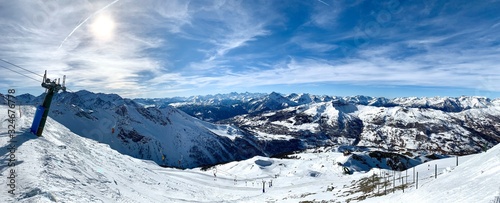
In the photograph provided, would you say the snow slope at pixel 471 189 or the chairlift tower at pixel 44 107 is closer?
the snow slope at pixel 471 189

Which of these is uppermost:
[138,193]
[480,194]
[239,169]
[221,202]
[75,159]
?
[480,194]

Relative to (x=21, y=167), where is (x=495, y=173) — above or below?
above

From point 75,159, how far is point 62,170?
6.47 metres

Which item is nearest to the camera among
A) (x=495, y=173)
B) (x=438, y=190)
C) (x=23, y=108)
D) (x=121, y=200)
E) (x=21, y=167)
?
(x=495, y=173)

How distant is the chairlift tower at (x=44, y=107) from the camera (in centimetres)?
3120

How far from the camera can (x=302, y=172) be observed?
9062cm

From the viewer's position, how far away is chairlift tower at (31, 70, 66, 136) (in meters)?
31.2

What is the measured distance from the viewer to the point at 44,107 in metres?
33.6

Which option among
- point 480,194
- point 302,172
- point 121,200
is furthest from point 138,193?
point 302,172

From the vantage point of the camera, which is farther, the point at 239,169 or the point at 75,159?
the point at 239,169

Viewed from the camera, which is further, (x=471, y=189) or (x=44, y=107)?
(x=44, y=107)

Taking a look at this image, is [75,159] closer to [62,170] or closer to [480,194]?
[62,170]

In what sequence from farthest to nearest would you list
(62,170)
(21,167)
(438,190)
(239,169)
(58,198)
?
1. (239,169)
2. (62,170)
3. (21,167)
4. (58,198)
5. (438,190)

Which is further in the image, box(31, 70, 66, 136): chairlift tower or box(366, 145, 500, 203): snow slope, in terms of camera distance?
box(31, 70, 66, 136): chairlift tower
